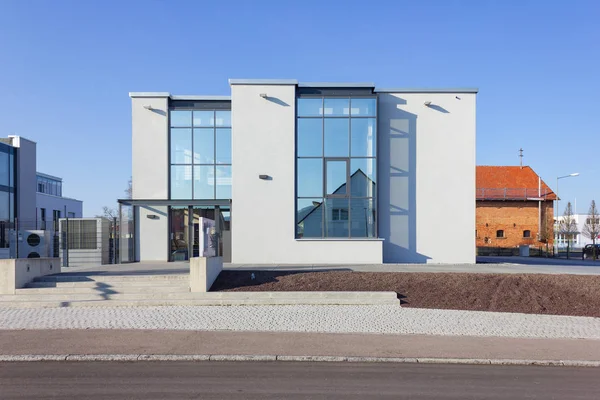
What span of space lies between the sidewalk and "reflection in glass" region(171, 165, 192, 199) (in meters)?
13.1

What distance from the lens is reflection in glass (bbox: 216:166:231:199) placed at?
74.2ft

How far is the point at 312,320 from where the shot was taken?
1091 cm

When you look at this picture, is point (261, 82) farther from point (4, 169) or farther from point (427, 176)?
point (4, 169)

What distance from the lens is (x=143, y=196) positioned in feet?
73.4

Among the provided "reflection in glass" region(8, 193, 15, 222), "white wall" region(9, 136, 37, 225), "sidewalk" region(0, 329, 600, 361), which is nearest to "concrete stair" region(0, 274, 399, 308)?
"sidewalk" region(0, 329, 600, 361)

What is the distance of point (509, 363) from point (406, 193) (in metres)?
13.9

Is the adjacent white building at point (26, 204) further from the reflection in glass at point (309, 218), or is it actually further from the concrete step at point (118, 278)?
the reflection in glass at point (309, 218)

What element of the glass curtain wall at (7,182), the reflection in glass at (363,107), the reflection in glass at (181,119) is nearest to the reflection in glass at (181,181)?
the reflection in glass at (181,119)

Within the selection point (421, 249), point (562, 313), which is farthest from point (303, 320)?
point (421, 249)

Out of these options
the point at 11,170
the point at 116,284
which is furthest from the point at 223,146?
the point at 11,170

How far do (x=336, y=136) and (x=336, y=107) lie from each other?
125 centimetres

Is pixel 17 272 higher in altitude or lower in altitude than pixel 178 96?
lower

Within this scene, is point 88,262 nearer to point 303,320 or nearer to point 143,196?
point 143,196

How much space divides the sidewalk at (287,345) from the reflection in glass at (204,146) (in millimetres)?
13631
